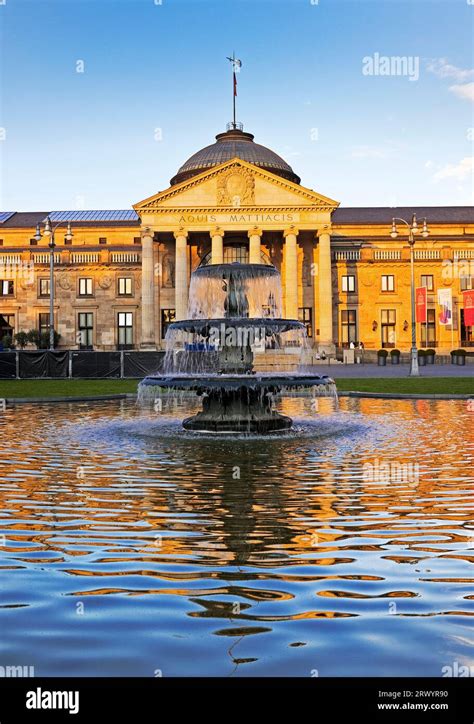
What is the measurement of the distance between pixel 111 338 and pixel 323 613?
6996 cm

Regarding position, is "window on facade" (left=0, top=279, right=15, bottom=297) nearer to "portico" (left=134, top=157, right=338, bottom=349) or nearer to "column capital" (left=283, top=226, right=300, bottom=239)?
"portico" (left=134, top=157, right=338, bottom=349)

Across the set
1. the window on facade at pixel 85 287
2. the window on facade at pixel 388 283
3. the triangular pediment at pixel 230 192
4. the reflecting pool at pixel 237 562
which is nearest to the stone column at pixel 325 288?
the triangular pediment at pixel 230 192

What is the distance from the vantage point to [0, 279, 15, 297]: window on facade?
240 ft

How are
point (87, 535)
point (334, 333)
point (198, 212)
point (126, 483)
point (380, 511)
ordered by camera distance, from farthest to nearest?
point (334, 333) < point (198, 212) < point (126, 483) < point (380, 511) < point (87, 535)

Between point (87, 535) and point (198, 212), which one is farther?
point (198, 212)

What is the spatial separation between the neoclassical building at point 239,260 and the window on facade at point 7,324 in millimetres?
107

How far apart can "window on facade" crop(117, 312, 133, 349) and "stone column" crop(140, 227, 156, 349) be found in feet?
19.5

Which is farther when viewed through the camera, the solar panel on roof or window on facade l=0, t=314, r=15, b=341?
the solar panel on roof

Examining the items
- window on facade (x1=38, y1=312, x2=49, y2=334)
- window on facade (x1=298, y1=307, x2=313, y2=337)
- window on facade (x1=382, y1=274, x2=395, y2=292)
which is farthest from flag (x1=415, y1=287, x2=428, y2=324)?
window on facade (x1=38, y1=312, x2=49, y2=334)

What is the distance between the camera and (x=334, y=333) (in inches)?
Answer: 2793

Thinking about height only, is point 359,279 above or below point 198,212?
below

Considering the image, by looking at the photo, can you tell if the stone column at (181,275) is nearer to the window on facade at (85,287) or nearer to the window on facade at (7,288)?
the window on facade at (85,287)
